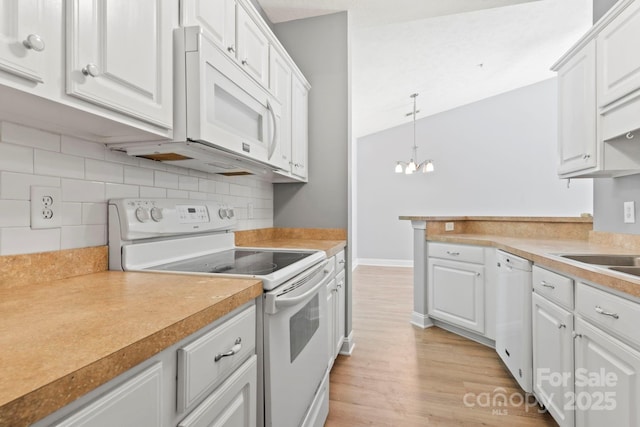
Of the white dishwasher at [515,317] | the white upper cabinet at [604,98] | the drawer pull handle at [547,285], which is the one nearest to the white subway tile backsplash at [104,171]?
the drawer pull handle at [547,285]

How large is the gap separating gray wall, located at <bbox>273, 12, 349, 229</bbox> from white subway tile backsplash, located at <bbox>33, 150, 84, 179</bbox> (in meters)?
1.64

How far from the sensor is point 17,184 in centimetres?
90

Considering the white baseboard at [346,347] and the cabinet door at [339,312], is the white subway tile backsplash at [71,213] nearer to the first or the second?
the cabinet door at [339,312]

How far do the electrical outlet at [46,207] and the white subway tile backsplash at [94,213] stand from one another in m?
0.08

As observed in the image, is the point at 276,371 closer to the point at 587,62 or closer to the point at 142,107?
the point at 142,107

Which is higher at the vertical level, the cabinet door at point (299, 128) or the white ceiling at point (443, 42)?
the white ceiling at point (443, 42)

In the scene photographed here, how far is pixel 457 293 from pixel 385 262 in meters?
3.61

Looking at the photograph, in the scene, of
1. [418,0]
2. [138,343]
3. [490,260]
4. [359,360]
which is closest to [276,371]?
[138,343]

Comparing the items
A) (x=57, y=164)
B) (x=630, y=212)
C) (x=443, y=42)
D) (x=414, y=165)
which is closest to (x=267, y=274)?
(x=57, y=164)

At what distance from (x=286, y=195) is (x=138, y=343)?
2133 mm

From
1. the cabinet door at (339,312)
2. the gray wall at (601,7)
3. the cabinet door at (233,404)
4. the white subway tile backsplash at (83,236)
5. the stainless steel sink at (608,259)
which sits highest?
the gray wall at (601,7)

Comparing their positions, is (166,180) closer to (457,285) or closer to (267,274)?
(267,274)

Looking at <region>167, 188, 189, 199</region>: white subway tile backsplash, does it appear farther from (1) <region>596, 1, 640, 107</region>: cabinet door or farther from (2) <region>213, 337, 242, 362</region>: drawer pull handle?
(1) <region>596, 1, 640, 107</region>: cabinet door

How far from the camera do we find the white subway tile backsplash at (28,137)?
0.88 meters
